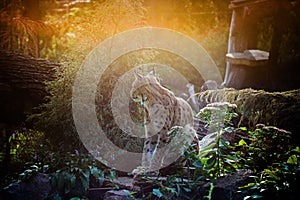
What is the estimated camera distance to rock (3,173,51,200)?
3.75 meters

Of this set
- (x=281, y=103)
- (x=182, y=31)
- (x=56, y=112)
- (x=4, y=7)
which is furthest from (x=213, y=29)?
(x=56, y=112)

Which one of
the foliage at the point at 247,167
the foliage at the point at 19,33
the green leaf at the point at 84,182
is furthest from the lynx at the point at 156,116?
the foliage at the point at 19,33

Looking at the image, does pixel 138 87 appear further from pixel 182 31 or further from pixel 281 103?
pixel 182 31

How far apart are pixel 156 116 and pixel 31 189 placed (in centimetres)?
170

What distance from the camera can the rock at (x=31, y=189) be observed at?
148 inches

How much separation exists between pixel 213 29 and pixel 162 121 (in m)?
9.05

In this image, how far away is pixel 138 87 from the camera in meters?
4.62

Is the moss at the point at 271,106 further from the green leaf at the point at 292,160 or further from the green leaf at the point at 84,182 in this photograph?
the green leaf at the point at 84,182

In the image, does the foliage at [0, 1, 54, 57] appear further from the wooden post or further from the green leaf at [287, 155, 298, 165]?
the green leaf at [287, 155, 298, 165]

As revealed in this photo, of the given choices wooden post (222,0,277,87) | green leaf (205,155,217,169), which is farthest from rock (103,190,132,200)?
wooden post (222,0,277,87)

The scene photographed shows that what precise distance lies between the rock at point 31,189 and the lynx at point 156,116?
121cm

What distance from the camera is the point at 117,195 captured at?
3.85 metres

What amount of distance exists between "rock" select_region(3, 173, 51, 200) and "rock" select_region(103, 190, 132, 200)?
66 cm

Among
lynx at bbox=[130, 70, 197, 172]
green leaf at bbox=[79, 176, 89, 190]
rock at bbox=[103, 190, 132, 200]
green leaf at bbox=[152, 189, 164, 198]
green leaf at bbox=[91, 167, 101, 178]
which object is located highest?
lynx at bbox=[130, 70, 197, 172]
